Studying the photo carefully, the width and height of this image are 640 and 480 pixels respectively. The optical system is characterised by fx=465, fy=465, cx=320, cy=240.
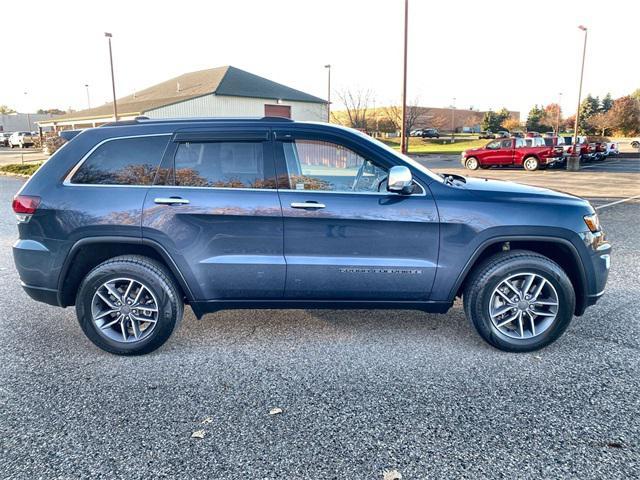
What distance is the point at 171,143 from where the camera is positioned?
370 cm

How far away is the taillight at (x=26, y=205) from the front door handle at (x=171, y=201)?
0.95 metres

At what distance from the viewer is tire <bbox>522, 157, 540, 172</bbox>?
2318 cm

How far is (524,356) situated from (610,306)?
172cm

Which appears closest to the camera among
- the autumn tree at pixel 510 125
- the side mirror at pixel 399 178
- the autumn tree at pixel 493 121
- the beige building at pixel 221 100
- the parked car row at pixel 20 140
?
the side mirror at pixel 399 178

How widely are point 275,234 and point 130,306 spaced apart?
131 cm

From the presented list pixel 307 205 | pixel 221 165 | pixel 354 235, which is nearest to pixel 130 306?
pixel 221 165

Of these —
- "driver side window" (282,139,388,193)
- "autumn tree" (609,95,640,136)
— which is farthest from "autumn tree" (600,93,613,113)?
"driver side window" (282,139,388,193)

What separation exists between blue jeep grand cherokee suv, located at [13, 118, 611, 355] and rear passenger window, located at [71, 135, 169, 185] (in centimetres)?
1

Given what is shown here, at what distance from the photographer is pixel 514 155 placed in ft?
77.6

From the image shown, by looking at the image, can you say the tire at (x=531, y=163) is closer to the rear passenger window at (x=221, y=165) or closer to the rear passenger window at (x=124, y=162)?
the rear passenger window at (x=221, y=165)

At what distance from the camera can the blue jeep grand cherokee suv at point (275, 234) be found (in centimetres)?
359

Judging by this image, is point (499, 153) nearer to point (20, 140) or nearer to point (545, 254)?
point (545, 254)

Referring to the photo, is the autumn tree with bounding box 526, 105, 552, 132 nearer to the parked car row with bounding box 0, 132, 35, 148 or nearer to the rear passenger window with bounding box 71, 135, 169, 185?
the parked car row with bounding box 0, 132, 35, 148

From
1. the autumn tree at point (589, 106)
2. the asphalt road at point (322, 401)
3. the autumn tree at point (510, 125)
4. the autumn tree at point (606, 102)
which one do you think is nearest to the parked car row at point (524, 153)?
the asphalt road at point (322, 401)
